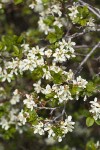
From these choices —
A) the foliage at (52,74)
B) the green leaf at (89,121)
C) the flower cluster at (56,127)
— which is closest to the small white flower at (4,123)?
the foliage at (52,74)

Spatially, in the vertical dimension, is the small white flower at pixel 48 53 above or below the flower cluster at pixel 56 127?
above

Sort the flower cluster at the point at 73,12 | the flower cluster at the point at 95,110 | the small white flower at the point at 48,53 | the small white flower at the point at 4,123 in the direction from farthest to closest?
the small white flower at the point at 4,123 → the flower cluster at the point at 73,12 → the small white flower at the point at 48,53 → the flower cluster at the point at 95,110

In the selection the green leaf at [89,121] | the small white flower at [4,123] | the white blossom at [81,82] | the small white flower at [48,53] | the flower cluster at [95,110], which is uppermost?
the small white flower at [48,53]

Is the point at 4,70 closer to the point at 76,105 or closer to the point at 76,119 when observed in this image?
the point at 76,119

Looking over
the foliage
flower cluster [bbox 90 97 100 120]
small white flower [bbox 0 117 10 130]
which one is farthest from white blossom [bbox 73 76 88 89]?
small white flower [bbox 0 117 10 130]

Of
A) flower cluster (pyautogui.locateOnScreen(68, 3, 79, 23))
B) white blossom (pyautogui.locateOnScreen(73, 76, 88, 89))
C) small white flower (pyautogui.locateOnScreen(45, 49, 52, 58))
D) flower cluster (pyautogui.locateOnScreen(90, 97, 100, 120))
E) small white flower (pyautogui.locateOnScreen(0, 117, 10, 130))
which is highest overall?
flower cluster (pyautogui.locateOnScreen(68, 3, 79, 23))

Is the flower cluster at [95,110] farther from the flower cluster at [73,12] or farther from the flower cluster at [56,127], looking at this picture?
the flower cluster at [73,12]

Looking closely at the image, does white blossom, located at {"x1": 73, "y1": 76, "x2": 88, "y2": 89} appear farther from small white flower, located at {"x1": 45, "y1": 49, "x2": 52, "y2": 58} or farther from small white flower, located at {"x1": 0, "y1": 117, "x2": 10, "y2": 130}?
small white flower, located at {"x1": 0, "y1": 117, "x2": 10, "y2": 130}

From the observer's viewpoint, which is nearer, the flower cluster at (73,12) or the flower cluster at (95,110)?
the flower cluster at (95,110)

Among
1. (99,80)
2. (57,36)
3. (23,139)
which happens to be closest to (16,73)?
(57,36)

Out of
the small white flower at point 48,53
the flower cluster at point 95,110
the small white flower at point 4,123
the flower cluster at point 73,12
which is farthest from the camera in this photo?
the small white flower at point 4,123

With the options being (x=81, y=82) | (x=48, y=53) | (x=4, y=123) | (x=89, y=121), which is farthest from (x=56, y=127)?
(x=4, y=123)
